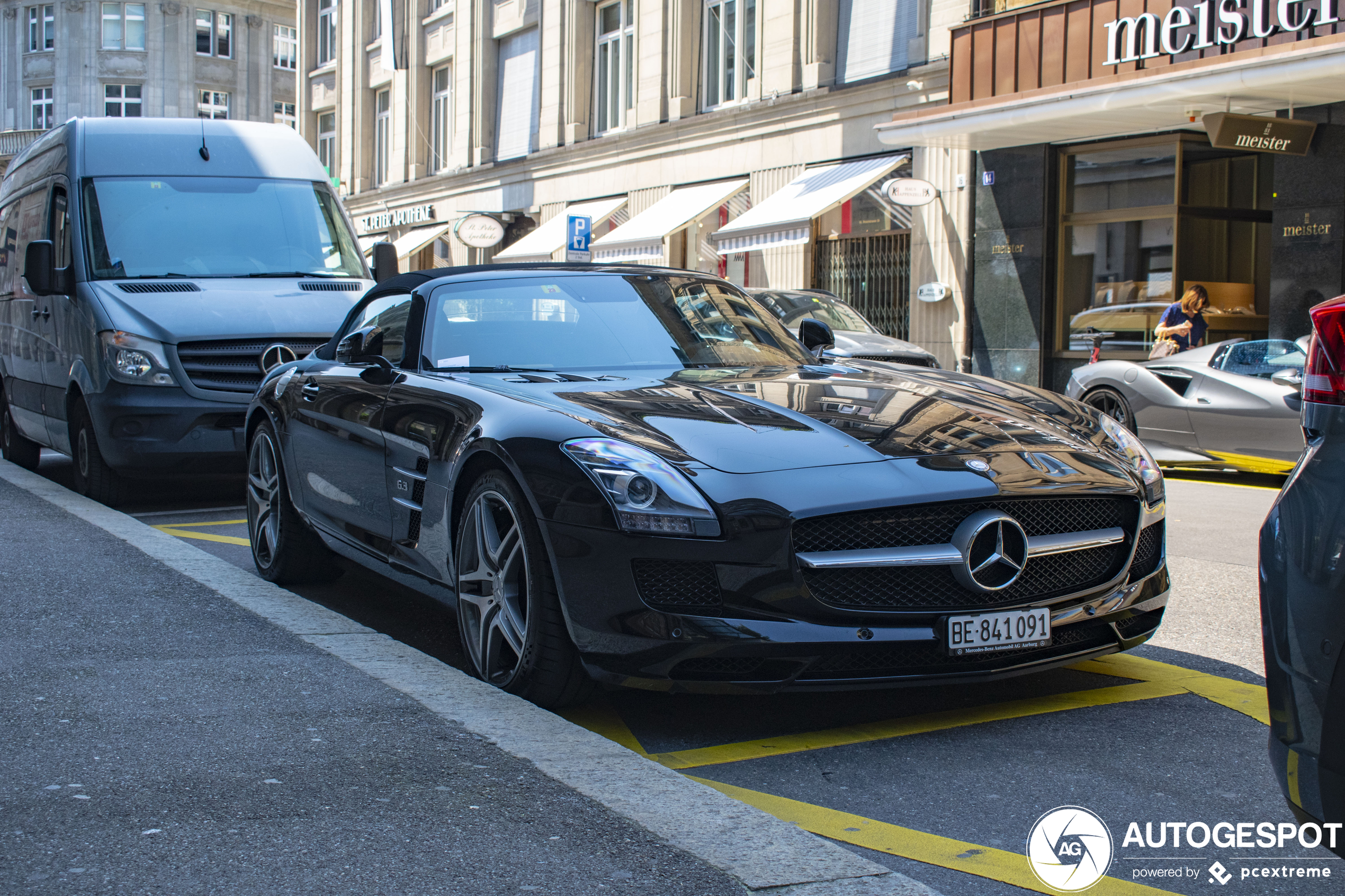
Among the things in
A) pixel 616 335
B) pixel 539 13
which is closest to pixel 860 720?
pixel 616 335

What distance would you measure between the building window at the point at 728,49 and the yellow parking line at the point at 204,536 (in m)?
17.7

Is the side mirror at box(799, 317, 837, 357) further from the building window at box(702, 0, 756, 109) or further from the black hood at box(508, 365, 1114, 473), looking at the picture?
the building window at box(702, 0, 756, 109)

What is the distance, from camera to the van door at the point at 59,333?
941 centimetres

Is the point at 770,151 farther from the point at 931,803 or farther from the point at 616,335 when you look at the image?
the point at 931,803

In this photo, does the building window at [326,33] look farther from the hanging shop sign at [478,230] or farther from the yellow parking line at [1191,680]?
the yellow parking line at [1191,680]

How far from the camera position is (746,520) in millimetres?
3725

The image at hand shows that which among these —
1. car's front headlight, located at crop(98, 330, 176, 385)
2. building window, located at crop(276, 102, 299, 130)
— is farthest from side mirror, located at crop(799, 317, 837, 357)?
building window, located at crop(276, 102, 299, 130)

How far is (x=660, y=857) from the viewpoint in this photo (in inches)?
111

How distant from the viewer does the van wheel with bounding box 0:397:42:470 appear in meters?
11.7

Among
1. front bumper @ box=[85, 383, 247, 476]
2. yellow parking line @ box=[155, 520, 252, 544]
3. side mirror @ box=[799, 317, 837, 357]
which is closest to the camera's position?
side mirror @ box=[799, 317, 837, 357]

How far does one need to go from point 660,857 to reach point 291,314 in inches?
276

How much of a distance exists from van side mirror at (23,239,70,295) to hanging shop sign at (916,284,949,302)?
524 inches

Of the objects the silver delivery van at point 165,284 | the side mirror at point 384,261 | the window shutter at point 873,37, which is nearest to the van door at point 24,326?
the silver delivery van at point 165,284

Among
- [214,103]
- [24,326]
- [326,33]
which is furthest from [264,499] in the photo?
[214,103]
